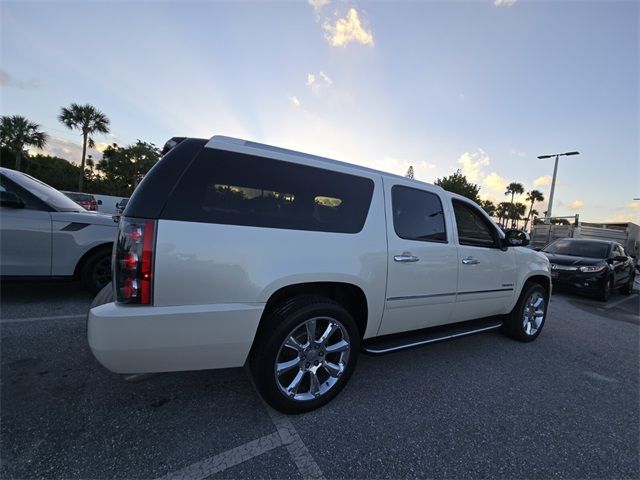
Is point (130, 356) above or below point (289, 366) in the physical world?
above

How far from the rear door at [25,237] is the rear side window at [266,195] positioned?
10.8 feet

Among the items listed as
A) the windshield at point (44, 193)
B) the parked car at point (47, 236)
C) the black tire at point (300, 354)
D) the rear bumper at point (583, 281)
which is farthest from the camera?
the rear bumper at point (583, 281)

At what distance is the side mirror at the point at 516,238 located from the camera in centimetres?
353

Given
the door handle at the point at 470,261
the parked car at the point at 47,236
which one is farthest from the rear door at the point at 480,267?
the parked car at the point at 47,236

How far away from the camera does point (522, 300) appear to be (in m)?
3.92

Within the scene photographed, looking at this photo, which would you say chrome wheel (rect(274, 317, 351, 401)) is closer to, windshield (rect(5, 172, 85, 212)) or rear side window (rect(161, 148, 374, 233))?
rear side window (rect(161, 148, 374, 233))

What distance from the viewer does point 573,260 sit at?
7727 mm

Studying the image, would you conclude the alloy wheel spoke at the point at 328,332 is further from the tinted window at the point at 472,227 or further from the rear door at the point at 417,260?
the tinted window at the point at 472,227

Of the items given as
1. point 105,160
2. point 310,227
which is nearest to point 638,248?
point 310,227

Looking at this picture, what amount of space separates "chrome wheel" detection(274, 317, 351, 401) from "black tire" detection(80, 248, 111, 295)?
11.2 feet

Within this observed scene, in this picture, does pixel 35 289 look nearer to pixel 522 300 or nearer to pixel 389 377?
pixel 389 377

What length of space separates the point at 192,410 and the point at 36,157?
5923cm

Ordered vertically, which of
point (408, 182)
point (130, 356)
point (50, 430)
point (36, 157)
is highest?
point (36, 157)

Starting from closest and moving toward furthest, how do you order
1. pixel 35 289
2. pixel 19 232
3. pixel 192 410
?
1. pixel 192 410
2. pixel 19 232
3. pixel 35 289
